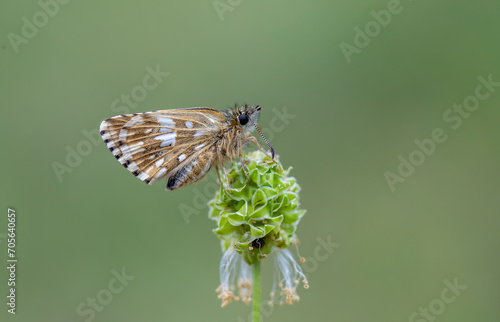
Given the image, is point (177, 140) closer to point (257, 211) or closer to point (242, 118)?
point (242, 118)

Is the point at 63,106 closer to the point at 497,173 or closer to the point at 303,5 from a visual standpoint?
the point at 303,5

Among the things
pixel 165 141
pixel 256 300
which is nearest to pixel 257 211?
pixel 256 300

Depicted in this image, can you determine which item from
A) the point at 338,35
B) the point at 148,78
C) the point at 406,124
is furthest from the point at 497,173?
the point at 148,78

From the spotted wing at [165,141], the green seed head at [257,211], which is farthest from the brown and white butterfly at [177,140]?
the green seed head at [257,211]

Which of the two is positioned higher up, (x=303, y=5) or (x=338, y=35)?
(x=303, y=5)

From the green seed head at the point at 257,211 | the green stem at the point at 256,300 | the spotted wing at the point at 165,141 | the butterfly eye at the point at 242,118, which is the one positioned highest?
the spotted wing at the point at 165,141

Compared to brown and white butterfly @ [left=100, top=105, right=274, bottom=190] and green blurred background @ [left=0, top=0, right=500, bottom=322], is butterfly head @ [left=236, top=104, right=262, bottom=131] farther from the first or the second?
green blurred background @ [left=0, top=0, right=500, bottom=322]

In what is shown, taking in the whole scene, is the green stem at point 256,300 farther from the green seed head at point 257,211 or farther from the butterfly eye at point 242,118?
the butterfly eye at point 242,118

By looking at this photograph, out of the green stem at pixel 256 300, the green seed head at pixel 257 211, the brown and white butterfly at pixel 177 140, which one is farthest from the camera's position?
the brown and white butterfly at pixel 177 140
